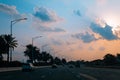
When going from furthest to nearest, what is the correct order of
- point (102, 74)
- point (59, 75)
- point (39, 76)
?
point (102, 74) → point (59, 75) → point (39, 76)

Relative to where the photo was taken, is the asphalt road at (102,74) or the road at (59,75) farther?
the asphalt road at (102,74)

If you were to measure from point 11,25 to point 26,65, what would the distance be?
10274 millimetres

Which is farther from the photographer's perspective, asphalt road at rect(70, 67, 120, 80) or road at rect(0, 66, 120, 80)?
asphalt road at rect(70, 67, 120, 80)

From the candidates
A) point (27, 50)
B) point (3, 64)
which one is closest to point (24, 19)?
point (3, 64)

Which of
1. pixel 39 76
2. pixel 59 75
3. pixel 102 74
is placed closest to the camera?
pixel 39 76

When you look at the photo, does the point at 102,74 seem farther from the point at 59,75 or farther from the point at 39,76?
the point at 39,76

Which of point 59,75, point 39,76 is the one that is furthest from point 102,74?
point 39,76

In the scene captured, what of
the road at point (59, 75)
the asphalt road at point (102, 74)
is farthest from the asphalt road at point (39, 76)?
the asphalt road at point (102, 74)

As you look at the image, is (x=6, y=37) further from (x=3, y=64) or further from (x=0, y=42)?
(x=3, y=64)

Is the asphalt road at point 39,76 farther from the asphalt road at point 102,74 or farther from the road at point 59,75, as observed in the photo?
the asphalt road at point 102,74

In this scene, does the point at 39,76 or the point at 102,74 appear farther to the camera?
the point at 102,74

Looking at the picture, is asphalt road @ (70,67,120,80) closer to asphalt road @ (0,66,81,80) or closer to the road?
the road

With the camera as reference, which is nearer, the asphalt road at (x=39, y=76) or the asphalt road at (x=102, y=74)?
the asphalt road at (x=39, y=76)

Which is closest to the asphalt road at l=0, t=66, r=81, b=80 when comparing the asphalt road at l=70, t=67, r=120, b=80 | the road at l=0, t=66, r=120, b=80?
the road at l=0, t=66, r=120, b=80
